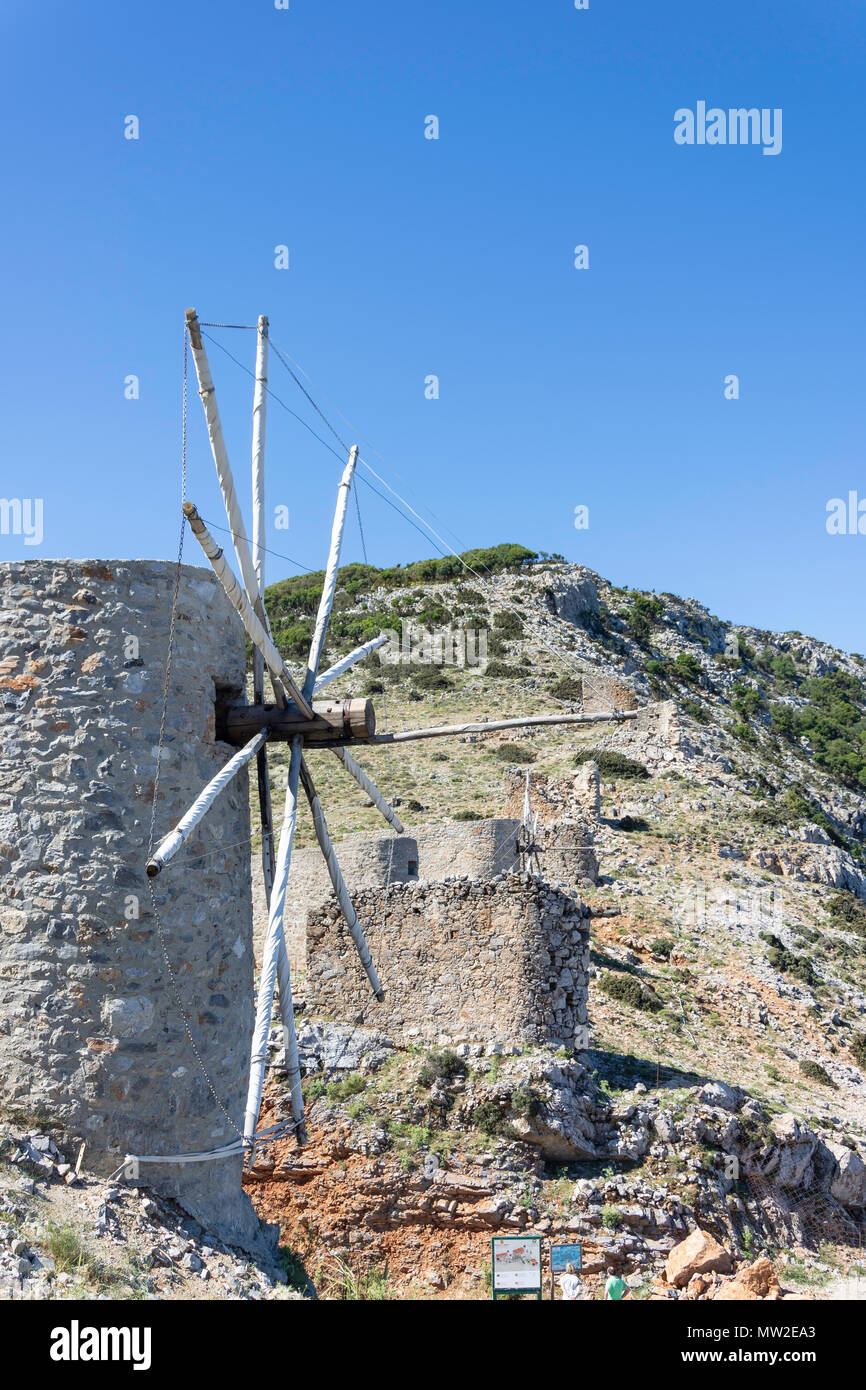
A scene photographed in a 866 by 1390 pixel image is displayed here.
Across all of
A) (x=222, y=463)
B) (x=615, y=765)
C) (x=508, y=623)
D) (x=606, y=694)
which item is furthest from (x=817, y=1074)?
(x=508, y=623)

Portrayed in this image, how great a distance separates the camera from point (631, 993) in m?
19.6

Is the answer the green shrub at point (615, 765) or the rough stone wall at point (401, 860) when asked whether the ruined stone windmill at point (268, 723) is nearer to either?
the rough stone wall at point (401, 860)

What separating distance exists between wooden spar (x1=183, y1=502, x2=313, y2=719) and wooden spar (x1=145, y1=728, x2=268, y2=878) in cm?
38

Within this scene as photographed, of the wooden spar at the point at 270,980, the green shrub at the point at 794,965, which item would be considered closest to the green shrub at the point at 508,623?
the green shrub at the point at 794,965

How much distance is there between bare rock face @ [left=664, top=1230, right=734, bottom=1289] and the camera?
10.7 m

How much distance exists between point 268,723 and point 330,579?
1674mm

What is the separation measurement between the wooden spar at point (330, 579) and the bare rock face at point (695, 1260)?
677 cm

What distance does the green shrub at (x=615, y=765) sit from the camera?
118 ft

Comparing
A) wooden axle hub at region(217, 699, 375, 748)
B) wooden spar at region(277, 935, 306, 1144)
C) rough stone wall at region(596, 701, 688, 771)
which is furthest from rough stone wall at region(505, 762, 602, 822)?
wooden axle hub at region(217, 699, 375, 748)

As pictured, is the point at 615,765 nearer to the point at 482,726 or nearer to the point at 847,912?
the point at 847,912

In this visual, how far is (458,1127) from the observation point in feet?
41.3
